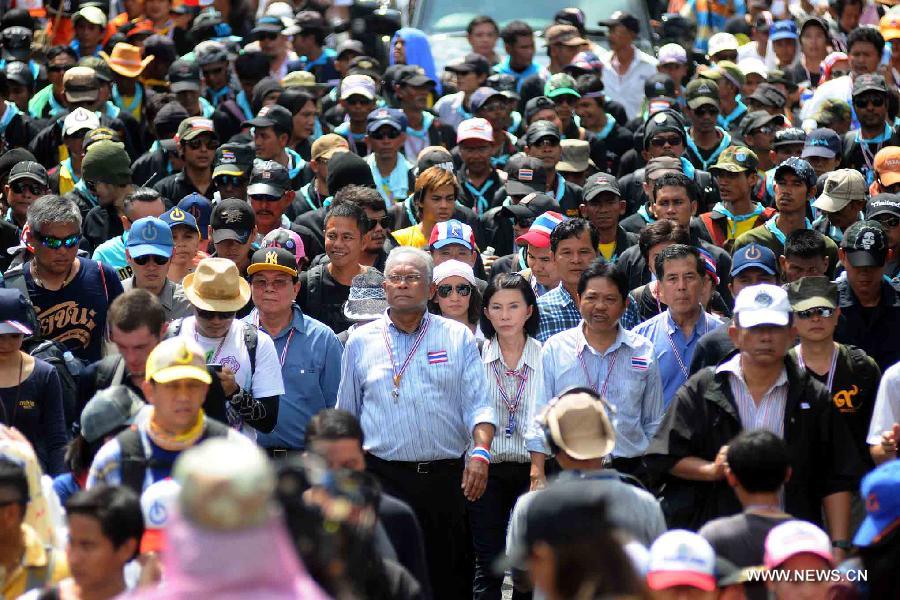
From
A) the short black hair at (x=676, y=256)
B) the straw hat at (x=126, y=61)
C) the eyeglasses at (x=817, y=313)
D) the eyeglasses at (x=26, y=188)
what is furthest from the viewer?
the straw hat at (x=126, y=61)

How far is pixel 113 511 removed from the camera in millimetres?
5281

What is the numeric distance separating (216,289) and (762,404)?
2788 mm

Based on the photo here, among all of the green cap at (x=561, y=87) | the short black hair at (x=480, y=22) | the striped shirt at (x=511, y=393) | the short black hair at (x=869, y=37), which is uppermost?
the short black hair at (x=869, y=37)

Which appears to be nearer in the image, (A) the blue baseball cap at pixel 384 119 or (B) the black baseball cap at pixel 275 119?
(A) the blue baseball cap at pixel 384 119

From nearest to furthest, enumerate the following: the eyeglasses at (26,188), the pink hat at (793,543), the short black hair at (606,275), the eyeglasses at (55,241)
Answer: the pink hat at (793,543), the short black hair at (606,275), the eyeglasses at (55,241), the eyeglasses at (26,188)

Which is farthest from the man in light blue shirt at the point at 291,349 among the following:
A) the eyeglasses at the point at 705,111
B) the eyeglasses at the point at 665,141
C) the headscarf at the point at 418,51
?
the headscarf at the point at 418,51

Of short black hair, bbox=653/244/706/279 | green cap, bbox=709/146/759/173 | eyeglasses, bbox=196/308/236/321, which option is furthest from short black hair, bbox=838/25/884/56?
eyeglasses, bbox=196/308/236/321

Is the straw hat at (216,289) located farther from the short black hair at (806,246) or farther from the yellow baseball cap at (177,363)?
the short black hair at (806,246)

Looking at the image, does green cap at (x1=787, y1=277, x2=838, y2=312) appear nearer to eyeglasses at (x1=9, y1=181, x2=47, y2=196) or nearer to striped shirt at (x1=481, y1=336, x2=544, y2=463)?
A: striped shirt at (x1=481, y1=336, x2=544, y2=463)

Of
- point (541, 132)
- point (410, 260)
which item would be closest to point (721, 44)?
point (541, 132)

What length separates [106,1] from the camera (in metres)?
19.8

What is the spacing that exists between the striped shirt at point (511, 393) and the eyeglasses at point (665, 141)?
4197mm

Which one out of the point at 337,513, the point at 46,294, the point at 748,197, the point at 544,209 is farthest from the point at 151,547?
the point at 748,197

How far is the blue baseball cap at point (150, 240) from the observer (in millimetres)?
8844
